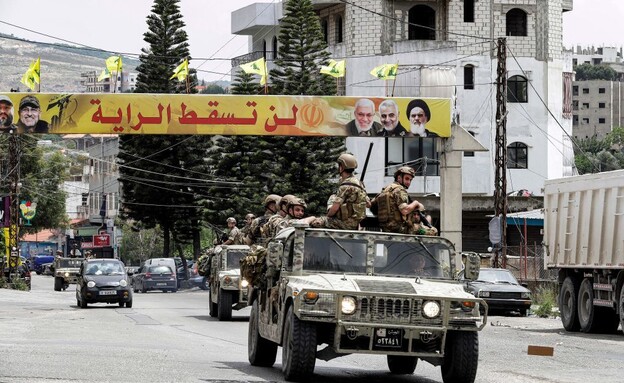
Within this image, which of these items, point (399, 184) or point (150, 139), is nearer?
point (399, 184)

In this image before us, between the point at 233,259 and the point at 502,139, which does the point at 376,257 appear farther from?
the point at 502,139

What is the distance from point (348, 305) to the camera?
13992 mm

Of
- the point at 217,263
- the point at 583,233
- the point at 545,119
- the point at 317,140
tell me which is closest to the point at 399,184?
the point at 583,233

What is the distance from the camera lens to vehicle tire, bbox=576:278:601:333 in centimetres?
2775

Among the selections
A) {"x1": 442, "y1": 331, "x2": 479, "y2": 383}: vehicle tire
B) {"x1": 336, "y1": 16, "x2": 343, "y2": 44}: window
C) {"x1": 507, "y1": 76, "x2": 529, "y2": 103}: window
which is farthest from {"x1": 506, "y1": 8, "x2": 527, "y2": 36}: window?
{"x1": 442, "y1": 331, "x2": 479, "y2": 383}: vehicle tire

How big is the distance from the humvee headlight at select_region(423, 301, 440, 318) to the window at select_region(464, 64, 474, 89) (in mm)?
67399

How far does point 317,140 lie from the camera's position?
6719 cm

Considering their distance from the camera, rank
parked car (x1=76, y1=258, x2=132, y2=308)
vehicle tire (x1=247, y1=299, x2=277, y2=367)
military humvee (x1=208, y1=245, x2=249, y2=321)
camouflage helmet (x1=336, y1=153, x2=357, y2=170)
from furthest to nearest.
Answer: parked car (x1=76, y1=258, x2=132, y2=308) → military humvee (x1=208, y1=245, x2=249, y2=321) → vehicle tire (x1=247, y1=299, x2=277, y2=367) → camouflage helmet (x1=336, y1=153, x2=357, y2=170)

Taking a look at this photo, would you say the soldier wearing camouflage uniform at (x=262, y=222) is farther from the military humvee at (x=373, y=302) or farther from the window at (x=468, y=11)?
the window at (x=468, y=11)

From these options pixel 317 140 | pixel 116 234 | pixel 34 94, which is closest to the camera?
pixel 34 94

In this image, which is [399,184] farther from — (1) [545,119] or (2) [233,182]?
(1) [545,119]

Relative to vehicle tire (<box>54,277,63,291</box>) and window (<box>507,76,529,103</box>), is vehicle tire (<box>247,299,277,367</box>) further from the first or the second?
window (<box>507,76,529,103</box>)

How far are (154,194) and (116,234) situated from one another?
161 feet

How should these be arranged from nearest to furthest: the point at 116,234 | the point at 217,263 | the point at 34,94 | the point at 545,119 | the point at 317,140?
the point at 217,263, the point at 34,94, the point at 317,140, the point at 545,119, the point at 116,234
